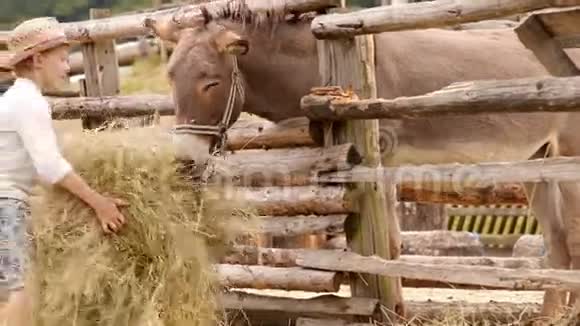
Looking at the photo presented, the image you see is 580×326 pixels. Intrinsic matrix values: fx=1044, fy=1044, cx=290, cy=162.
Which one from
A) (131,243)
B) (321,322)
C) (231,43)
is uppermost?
(231,43)

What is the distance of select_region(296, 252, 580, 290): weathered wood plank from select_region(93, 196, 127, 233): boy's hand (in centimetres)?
182

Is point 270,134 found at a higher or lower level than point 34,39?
lower

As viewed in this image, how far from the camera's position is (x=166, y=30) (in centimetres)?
680

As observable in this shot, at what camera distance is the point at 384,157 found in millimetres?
6953

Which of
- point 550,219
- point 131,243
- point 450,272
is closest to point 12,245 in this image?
point 131,243

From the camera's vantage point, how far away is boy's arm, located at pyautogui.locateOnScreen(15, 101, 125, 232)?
4543 mm

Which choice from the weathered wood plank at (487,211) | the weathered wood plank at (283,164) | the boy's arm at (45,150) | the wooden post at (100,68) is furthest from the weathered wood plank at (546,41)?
the weathered wood plank at (487,211)

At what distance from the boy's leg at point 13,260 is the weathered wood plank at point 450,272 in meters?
2.11

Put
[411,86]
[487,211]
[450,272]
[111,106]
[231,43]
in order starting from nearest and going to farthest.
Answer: [450,272] → [231,43] → [411,86] → [111,106] → [487,211]

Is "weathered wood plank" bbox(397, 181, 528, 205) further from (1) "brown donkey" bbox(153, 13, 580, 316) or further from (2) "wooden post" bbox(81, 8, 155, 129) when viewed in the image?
(2) "wooden post" bbox(81, 8, 155, 129)

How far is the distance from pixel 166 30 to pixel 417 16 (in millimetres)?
1884

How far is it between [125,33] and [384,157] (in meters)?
2.18

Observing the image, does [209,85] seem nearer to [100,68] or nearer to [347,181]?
Answer: [347,181]

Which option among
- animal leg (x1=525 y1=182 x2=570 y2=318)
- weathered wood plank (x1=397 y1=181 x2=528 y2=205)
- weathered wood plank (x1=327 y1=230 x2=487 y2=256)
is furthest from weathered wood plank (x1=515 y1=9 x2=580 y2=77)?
weathered wood plank (x1=327 y1=230 x2=487 y2=256)
